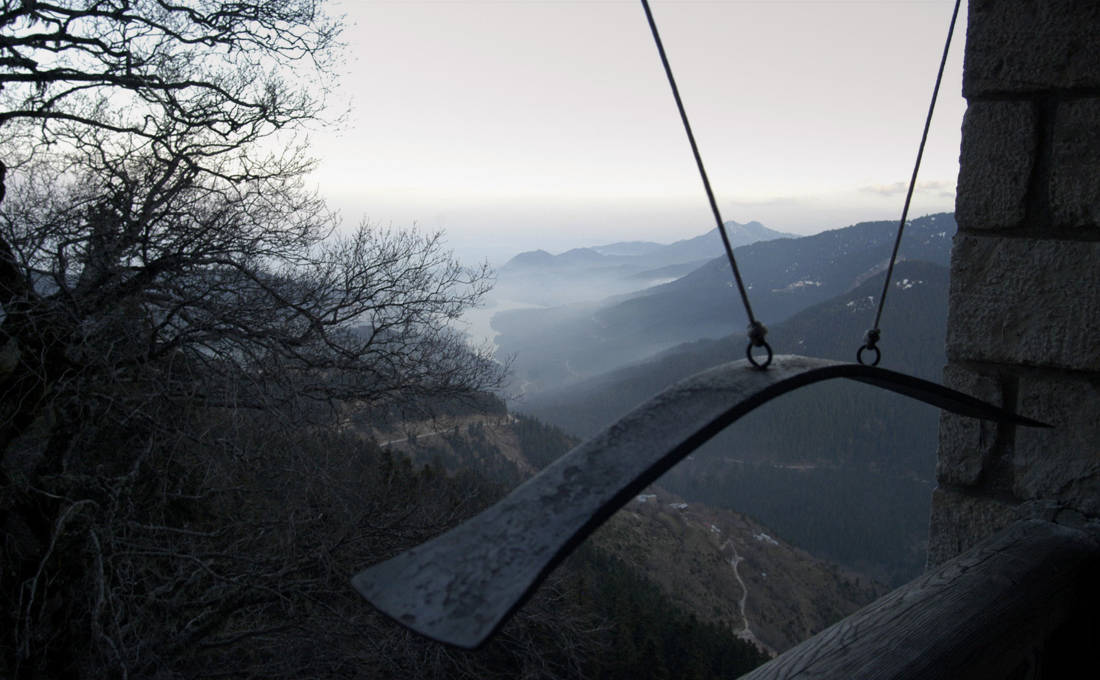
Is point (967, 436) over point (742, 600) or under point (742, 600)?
over

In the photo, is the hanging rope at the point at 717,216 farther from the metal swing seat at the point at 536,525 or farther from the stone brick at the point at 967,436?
the stone brick at the point at 967,436

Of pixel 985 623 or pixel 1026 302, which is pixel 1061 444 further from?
pixel 985 623

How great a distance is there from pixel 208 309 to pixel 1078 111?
17.9 ft

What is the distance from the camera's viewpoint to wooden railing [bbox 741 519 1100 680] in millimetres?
923

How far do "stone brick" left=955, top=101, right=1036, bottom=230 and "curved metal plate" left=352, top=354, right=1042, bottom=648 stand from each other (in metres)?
1.12

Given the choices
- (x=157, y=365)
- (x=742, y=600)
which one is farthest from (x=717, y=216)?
(x=742, y=600)

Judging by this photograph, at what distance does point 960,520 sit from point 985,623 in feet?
1.84

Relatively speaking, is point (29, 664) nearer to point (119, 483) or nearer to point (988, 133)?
point (119, 483)

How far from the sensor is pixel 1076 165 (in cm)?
135

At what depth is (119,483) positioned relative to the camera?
4.71 meters

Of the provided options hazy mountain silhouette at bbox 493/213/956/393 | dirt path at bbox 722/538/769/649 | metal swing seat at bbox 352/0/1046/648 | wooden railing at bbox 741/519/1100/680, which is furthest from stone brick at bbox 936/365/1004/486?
hazy mountain silhouette at bbox 493/213/956/393

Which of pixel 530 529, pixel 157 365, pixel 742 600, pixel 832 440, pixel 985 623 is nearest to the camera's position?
pixel 530 529

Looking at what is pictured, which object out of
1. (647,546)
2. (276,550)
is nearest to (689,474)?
(647,546)

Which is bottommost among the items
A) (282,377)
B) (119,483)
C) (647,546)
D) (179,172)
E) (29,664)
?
(647,546)
